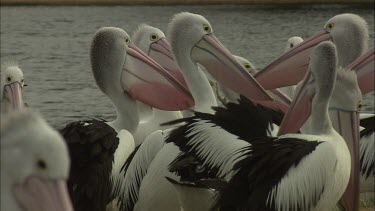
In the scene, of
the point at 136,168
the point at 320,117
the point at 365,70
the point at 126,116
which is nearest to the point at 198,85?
the point at 126,116

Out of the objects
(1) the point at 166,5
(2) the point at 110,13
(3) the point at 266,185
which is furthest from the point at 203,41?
(1) the point at 166,5

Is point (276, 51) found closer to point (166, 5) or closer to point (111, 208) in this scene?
point (111, 208)

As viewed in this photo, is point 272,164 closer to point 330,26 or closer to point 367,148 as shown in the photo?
point 367,148

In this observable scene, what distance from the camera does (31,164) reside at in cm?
269

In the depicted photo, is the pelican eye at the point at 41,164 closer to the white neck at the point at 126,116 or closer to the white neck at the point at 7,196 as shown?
the white neck at the point at 7,196

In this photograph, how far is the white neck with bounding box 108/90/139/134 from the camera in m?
6.32

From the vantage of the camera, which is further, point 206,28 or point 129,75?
point 129,75

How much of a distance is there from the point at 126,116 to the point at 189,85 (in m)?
0.40

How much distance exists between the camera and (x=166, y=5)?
42.6m

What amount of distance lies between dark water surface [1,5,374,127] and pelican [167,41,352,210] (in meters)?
7.05

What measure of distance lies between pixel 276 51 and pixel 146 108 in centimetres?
1406

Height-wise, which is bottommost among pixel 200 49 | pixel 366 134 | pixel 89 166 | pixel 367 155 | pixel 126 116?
pixel 367 155

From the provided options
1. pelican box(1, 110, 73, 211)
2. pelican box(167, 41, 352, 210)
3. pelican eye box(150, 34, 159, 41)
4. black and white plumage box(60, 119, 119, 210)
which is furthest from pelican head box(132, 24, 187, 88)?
pelican box(1, 110, 73, 211)

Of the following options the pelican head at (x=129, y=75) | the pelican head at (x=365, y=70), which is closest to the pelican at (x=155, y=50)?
the pelican head at (x=129, y=75)
